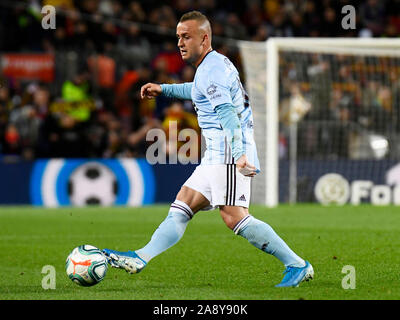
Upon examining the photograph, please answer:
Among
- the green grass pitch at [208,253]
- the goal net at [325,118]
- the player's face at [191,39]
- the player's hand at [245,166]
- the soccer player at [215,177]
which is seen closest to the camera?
the player's hand at [245,166]

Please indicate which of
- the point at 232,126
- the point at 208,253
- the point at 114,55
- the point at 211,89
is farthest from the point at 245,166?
the point at 114,55

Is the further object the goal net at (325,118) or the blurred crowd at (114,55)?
the blurred crowd at (114,55)

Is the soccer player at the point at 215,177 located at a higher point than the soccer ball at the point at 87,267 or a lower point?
higher

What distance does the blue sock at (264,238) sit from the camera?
6488 millimetres

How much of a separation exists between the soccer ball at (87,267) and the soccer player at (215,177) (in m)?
0.07

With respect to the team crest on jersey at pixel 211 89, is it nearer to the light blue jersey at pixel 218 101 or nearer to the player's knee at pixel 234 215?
the light blue jersey at pixel 218 101

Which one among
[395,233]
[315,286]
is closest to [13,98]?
[395,233]

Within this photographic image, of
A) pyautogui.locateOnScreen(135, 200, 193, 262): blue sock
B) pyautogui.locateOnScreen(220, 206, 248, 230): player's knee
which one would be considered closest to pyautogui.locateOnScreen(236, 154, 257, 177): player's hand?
pyautogui.locateOnScreen(220, 206, 248, 230): player's knee

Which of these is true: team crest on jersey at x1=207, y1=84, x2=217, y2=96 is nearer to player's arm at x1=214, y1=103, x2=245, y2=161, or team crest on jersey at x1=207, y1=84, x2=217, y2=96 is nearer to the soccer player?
the soccer player

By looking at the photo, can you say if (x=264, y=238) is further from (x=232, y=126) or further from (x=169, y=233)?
(x=232, y=126)

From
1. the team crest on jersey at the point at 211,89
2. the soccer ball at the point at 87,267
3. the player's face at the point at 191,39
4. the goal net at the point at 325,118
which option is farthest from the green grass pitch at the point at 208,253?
the player's face at the point at 191,39
